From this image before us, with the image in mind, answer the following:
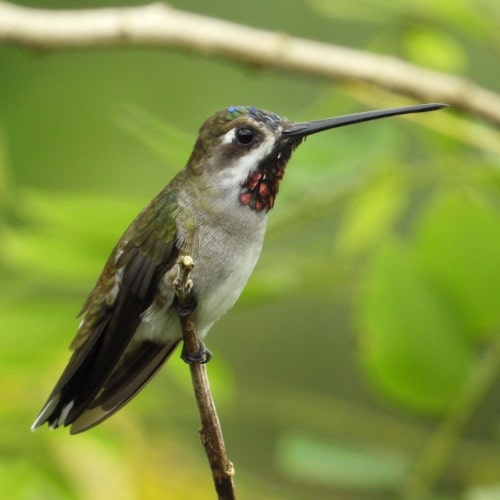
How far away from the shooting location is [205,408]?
5.66 feet

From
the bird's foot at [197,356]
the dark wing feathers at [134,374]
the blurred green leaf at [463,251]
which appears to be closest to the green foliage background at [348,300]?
the blurred green leaf at [463,251]

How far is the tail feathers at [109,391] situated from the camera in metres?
2.17

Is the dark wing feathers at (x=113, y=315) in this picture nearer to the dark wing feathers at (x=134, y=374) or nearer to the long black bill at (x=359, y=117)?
the dark wing feathers at (x=134, y=374)

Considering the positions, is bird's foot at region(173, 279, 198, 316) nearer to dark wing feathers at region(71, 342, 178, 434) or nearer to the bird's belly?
the bird's belly

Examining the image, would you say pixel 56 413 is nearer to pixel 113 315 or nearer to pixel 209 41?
pixel 113 315

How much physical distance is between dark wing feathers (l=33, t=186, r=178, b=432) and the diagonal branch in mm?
713

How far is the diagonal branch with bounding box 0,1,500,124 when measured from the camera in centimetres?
273

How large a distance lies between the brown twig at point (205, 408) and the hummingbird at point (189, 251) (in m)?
0.11

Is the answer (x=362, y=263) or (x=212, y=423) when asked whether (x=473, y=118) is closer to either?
(x=362, y=263)

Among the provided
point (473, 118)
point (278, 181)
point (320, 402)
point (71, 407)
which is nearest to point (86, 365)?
point (71, 407)

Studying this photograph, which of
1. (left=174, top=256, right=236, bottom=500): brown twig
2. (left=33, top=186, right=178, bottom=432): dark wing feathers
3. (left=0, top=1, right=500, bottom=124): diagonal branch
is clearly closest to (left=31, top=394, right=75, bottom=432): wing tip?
(left=33, top=186, right=178, bottom=432): dark wing feathers

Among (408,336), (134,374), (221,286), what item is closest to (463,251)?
(408,336)

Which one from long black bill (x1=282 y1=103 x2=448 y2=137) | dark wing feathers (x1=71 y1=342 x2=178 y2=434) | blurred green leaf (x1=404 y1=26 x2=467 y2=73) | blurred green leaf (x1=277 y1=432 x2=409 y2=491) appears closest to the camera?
long black bill (x1=282 y1=103 x2=448 y2=137)

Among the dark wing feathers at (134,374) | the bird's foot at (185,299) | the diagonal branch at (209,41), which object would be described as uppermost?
the diagonal branch at (209,41)
